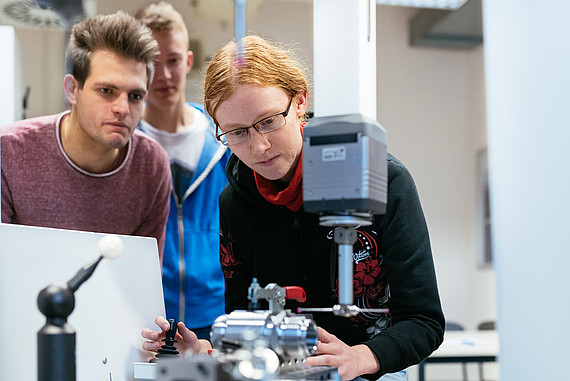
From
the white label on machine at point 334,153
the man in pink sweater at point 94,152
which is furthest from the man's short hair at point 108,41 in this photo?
the white label on machine at point 334,153

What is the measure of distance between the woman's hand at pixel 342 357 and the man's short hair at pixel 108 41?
134 centimetres

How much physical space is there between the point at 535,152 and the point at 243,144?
0.77m

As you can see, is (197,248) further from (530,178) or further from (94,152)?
(530,178)

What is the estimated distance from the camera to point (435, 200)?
19.4 ft

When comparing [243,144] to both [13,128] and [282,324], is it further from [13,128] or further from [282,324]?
[13,128]

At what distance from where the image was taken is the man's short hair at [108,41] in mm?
2037

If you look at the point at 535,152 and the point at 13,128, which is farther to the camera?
the point at 13,128

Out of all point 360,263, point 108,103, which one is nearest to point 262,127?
point 360,263

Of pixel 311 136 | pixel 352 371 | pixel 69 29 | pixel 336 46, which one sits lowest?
pixel 352 371

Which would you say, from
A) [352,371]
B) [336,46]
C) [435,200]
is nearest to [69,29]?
[336,46]

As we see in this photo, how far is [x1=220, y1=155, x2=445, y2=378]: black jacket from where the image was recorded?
123 cm

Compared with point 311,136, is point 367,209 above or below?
below

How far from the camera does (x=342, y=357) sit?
1.02 meters

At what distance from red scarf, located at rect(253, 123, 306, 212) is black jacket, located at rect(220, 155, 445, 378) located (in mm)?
37
